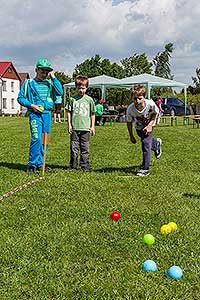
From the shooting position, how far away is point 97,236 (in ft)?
13.8

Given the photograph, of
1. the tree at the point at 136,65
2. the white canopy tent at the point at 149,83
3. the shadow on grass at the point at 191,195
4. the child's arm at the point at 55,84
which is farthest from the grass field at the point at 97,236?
the tree at the point at 136,65

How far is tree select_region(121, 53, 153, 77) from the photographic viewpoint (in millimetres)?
58562

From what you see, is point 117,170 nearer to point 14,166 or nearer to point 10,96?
point 14,166

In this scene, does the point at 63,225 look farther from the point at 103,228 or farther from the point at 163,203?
the point at 163,203

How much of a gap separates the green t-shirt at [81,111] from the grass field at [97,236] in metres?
0.81

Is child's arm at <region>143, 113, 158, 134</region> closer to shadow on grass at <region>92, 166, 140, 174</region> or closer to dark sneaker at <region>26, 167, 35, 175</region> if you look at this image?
shadow on grass at <region>92, 166, 140, 174</region>

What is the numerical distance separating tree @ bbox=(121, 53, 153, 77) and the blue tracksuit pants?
171 ft

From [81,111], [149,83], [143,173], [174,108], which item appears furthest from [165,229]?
[174,108]

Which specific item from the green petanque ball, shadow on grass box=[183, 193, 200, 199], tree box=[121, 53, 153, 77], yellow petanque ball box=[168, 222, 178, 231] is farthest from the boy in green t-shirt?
tree box=[121, 53, 153, 77]

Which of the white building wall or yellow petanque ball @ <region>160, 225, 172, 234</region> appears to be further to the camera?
the white building wall

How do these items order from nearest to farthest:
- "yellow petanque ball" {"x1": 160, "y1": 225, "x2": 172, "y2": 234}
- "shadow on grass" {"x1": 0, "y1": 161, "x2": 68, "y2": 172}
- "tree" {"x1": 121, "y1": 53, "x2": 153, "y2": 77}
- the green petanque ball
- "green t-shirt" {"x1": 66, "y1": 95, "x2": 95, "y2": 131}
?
the green petanque ball < "yellow petanque ball" {"x1": 160, "y1": 225, "x2": 172, "y2": 234} < "green t-shirt" {"x1": 66, "y1": 95, "x2": 95, "y2": 131} < "shadow on grass" {"x1": 0, "y1": 161, "x2": 68, "y2": 172} < "tree" {"x1": 121, "y1": 53, "x2": 153, "y2": 77}

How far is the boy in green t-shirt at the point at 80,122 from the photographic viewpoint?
7.80 metres

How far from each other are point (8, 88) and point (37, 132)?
60340mm

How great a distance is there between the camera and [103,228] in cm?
443
